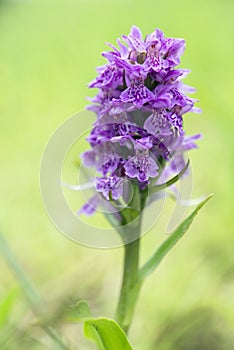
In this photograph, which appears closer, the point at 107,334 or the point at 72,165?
the point at 107,334

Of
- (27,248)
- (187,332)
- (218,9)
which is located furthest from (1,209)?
(218,9)

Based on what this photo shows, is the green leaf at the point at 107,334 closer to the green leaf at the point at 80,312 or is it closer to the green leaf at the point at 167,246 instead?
the green leaf at the point at 80,312

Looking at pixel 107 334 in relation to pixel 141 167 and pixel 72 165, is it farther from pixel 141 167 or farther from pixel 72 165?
pixel 72 165

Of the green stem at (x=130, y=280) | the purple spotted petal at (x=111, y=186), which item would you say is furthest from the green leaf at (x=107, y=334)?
the purple spotted petal at (x=111, y=186)

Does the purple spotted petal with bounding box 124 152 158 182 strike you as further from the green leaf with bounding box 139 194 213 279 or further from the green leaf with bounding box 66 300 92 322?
the green leaf with bounding box 66 300 92 322

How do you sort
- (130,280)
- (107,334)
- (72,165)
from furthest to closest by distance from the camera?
(72,165) < (130,280) < (107,334)

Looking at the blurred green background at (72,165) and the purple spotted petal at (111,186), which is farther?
the blurred green background at (72,165)

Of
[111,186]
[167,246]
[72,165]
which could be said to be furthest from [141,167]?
[72,165]
